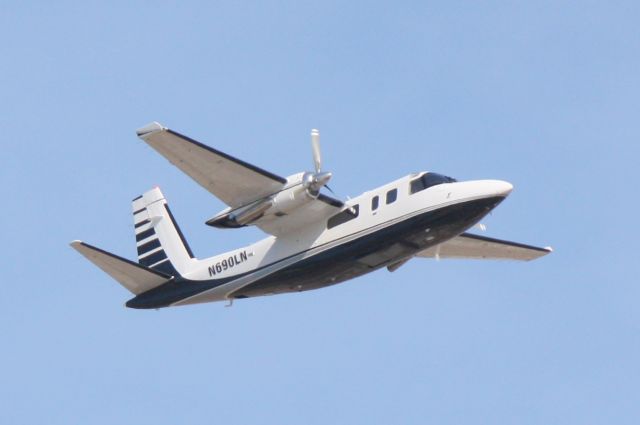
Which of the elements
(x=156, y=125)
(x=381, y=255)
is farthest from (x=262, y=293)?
(x=156, y=125)

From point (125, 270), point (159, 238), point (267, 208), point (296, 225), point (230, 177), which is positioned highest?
point (230, 177)

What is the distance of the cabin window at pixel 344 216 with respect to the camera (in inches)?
1325

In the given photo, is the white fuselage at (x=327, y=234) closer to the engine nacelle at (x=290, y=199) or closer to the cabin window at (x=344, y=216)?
the cabin window at (x=344, y=216)

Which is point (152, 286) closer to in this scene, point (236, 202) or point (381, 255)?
point (236, 202)

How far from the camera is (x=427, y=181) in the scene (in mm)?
32969

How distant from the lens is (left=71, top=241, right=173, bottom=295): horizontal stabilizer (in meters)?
33.8

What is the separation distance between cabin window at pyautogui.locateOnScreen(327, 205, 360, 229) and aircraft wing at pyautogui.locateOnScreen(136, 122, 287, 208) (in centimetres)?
166

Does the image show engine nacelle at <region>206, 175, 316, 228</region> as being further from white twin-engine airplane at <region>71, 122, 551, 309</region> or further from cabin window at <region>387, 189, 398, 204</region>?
cabin window at <region>387, 189, 398, 204</region>

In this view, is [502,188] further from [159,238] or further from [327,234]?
[159,238]

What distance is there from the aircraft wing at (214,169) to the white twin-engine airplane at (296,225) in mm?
25

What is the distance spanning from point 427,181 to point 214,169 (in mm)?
5344

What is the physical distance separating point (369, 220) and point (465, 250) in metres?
5.64

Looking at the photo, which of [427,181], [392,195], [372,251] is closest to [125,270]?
[372,251]

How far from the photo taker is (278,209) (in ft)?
110
